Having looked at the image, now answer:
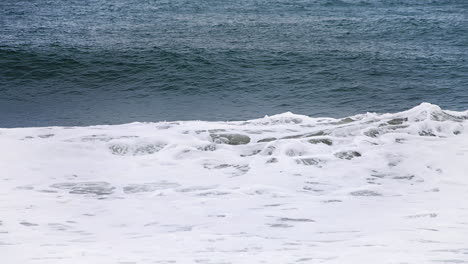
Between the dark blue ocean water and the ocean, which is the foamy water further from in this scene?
the dark blue ocean water

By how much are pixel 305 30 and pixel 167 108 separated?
16.4ft

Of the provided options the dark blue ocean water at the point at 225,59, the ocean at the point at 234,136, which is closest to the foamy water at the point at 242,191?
the ocean at the point at 234,136

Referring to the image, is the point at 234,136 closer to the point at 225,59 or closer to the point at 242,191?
the point at 242,191

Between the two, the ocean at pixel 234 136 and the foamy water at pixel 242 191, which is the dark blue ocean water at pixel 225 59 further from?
the foamy water at pixel 242 191

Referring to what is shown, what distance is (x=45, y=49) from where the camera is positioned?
557 inches

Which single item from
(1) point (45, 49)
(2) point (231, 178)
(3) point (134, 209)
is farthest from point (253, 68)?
(3) point (134, 209)

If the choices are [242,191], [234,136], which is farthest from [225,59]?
[242,191]

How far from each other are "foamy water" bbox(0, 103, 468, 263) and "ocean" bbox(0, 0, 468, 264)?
2cm

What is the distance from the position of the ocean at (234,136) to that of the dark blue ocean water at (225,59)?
5 cm

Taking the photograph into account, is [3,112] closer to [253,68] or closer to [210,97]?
[210,97]

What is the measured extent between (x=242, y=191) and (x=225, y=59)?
23.9 ft

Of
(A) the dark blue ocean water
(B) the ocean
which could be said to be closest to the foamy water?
(B) the ocean

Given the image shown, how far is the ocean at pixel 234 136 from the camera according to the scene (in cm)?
540

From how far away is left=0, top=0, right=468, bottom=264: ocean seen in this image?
213 inches
